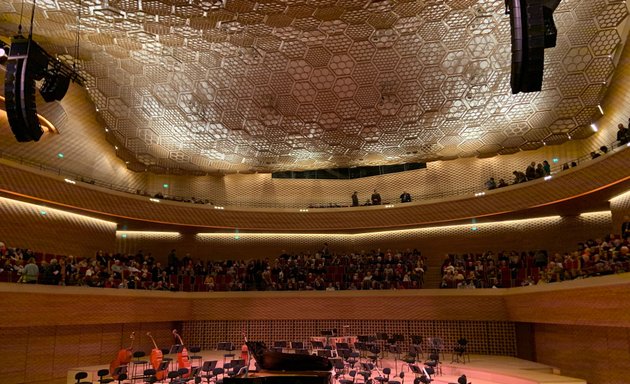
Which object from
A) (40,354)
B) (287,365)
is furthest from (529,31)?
(40,354)

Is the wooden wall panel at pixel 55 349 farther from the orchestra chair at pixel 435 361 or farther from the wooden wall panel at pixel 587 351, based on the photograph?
the wooden wall panel at pixel 587 351

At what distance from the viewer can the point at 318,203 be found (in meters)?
24.0

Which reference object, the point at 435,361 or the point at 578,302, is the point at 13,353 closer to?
the point at 435,361

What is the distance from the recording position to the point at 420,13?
45.6 feet

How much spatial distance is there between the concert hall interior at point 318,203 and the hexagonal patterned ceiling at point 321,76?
0.28 ft

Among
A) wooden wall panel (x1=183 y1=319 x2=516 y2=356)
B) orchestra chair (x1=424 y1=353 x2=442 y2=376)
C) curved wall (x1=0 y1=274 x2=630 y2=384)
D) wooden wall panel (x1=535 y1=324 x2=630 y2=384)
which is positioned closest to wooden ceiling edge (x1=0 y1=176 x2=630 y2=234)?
curved wall (x1=0 y1=274 x2=630 y2=384)

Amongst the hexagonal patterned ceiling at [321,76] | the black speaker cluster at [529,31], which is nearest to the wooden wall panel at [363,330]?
the hexagonal patterned ceiling at [321,76]

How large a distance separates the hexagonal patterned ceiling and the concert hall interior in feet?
0.28

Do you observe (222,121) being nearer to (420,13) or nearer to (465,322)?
(420,13)

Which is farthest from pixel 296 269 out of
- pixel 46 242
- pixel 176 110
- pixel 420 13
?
pixel 420 13

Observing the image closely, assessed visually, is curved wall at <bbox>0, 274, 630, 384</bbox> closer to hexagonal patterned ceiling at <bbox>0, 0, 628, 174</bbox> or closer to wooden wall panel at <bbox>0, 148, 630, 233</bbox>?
wooden wall panel at <bbox>0, 148, 630, 233</bbox>

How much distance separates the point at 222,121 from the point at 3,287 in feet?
30.6

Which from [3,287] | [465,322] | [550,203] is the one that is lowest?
[465,322]

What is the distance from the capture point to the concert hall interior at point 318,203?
43.4 ft
